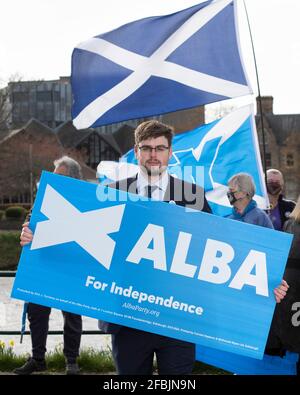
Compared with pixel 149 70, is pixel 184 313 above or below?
below

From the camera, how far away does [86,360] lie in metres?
5.37

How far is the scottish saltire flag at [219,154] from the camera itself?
19.9 feet

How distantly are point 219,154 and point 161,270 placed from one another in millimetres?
3055

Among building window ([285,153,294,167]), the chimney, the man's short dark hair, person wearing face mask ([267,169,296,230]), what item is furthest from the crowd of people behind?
the chimney

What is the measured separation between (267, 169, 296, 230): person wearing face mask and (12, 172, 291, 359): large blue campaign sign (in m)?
2.58

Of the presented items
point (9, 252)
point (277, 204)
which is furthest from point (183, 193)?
point (9, 252)

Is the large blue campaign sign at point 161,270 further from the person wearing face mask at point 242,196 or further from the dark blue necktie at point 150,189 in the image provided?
the person wearing face mask at point 242,196

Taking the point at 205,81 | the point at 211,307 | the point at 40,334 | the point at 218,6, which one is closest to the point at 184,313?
the point at 211,307

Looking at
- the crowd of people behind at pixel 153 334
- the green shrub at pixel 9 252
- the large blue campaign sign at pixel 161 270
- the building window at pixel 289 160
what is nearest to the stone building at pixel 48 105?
the building window at pixel 289 160

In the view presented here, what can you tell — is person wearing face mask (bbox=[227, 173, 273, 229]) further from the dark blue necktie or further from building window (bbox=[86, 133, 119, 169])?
building window (bbox=[86, 133, 119, 169])

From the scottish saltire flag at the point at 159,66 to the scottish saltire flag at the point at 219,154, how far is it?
0.99 ft

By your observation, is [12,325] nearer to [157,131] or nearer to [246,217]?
[246,217]

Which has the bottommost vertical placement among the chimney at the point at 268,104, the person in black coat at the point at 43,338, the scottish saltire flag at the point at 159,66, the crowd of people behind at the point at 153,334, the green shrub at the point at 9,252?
A: the green shrub at the point at 9,252
